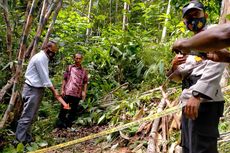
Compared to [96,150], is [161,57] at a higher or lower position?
higher

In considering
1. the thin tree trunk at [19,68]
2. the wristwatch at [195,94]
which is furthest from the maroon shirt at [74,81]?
the wristwatch at [195,94]

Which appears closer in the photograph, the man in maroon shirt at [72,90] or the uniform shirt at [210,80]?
the uniform shirt at [210,80]

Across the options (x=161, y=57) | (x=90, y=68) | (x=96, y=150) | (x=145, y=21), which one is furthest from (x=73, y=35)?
(x=96, y=150)

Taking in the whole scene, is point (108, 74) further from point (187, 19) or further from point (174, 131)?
point (187, 19)

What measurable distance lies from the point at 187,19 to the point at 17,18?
4.52 m

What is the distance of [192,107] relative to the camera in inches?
101

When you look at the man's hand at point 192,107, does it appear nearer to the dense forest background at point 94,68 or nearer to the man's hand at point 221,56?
the man's hand at point 221,56

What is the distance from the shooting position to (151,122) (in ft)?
16.9

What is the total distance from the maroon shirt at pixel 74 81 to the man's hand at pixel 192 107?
15.1 ft

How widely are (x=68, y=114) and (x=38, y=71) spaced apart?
2.06 m

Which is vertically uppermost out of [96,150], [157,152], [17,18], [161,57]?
[17,18]

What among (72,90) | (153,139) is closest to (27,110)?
(72,90)

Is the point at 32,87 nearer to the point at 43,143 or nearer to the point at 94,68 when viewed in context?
the point at 43,143

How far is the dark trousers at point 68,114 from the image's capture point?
22.8ft
